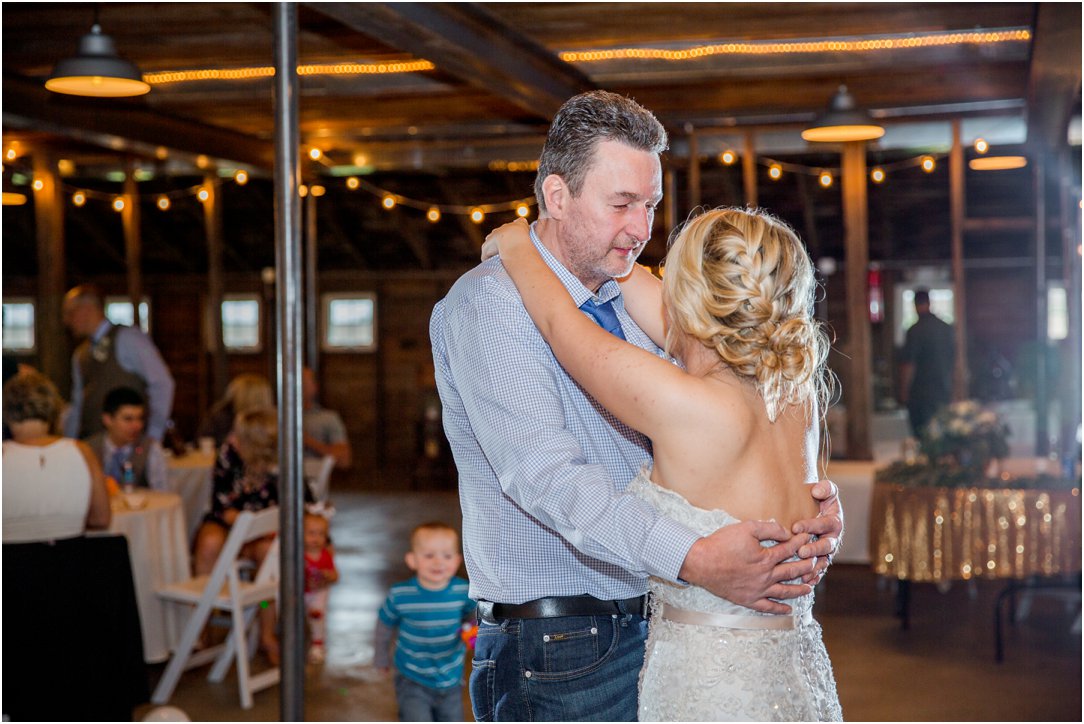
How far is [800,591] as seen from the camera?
180cm

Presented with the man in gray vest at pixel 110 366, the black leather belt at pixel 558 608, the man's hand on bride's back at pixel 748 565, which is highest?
the man in gray vest at pixel 110 366

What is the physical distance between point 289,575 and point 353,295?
1230 cm

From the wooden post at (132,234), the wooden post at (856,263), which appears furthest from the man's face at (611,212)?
the wooden post at (132,234)

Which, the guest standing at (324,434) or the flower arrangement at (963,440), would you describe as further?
the guest standing at (324,434)

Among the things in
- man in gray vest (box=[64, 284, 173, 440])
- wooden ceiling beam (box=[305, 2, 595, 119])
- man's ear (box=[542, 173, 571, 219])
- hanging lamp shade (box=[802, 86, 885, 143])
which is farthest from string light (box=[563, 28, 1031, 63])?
man's ear (box=[542, 173, 571, 219])

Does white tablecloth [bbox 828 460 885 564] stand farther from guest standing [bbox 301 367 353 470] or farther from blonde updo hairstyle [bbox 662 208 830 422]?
blonde updo hairstyle [bbox 662 208 830 422]

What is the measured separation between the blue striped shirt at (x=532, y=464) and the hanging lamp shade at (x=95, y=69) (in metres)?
3.66

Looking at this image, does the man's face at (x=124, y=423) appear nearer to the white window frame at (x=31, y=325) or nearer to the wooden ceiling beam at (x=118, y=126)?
the wooden ceiling beam at (x=118, y=126)

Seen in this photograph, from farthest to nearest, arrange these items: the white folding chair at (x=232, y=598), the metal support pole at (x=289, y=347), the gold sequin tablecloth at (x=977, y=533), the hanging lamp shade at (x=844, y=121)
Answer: the hanging lamp shade at (x=844, y=121) → the gold sequin tablecloth at (x=977, y=533) → the white folding chair at (x=232, y=598) → the metal support pole at (x=289, y=347)

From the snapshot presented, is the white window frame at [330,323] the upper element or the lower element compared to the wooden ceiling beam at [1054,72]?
lower

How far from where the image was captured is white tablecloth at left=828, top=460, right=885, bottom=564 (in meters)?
7.65

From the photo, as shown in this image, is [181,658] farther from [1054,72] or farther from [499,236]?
[1054,72]

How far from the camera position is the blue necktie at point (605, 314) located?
7.19 feet

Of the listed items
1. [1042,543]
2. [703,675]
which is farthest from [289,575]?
[1042,543]
